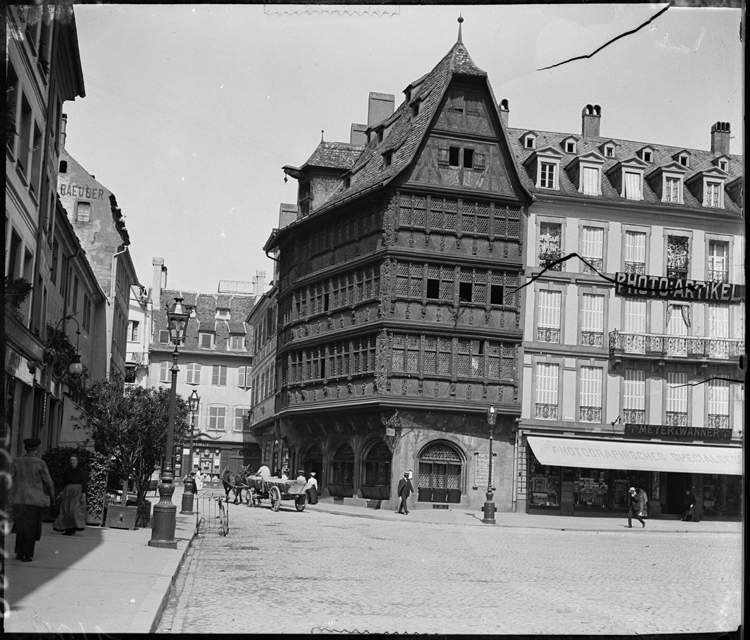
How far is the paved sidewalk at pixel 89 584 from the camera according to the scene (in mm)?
7980

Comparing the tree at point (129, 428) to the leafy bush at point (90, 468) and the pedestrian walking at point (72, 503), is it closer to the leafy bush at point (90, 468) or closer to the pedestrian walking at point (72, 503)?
the leafy bush at point (90, 468)

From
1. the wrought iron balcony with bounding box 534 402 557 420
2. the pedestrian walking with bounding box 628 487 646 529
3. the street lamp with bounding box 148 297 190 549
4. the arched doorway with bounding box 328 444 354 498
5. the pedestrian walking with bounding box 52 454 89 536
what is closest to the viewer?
the street lamp with bounding box 148 297 190 549

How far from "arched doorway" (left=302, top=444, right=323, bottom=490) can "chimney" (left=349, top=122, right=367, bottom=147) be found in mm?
13724

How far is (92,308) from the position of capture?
122 ft

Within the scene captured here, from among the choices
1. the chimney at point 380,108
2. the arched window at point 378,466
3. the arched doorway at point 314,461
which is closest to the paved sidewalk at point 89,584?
the arched window at point 378,466

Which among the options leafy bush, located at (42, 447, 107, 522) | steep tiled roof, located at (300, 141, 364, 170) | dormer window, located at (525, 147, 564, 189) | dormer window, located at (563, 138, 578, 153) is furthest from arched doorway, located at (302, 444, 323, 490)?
leafy bush, located at (42, 447, 107, 522)

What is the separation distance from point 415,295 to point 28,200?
884 inches

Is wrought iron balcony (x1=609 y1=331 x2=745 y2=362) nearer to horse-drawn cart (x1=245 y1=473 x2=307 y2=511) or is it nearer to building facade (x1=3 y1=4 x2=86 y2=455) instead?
horse-drawn cart (x1=245 y1=473 x2=307 y2=511)

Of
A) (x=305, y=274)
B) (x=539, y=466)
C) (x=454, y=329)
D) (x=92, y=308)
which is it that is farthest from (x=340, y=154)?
(x=539, y=466)

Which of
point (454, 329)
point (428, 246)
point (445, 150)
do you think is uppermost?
point (445, 150)

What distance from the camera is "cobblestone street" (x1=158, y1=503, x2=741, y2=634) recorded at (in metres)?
10.4

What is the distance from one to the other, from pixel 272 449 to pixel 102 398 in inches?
885

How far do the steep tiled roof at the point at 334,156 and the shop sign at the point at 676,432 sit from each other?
14830 millimetres

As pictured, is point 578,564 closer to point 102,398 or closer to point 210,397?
point 102,398
